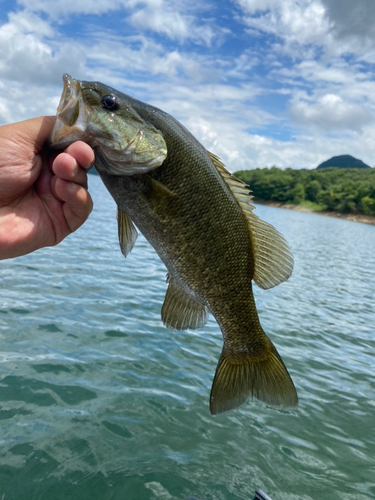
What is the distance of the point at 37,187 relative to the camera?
323 cm

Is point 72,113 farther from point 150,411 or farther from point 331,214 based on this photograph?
point 331,214

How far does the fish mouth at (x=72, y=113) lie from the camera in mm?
2430

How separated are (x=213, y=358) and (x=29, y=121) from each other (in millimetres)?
6385

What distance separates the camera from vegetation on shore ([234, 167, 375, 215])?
111438mm

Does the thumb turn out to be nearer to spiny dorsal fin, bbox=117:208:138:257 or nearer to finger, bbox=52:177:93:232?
finger, bbox=52:177:93:232

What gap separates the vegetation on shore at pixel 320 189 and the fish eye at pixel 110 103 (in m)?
110

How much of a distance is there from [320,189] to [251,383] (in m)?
142

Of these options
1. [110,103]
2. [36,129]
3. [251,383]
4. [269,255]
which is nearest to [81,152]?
[110,103]

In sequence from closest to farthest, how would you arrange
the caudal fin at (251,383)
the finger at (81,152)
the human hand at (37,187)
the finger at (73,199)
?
the finger at (81,152), the human hand at (37,187), the finger at (73,199), the caudal fin at (251,383)

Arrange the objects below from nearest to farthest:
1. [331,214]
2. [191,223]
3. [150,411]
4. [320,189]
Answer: [191,223] < [150,411] < [331,214] < [320,189]

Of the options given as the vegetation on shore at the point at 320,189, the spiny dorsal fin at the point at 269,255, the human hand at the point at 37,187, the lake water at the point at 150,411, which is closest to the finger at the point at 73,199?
the human hand at the point at 37,187

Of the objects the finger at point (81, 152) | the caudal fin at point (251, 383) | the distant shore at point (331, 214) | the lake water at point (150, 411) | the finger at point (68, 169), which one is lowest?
the lake water at point (150, 411)

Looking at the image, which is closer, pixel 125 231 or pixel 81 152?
pixel 81 152

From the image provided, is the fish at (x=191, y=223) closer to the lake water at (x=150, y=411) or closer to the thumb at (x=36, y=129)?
the thumb at (x=36, y=129)
